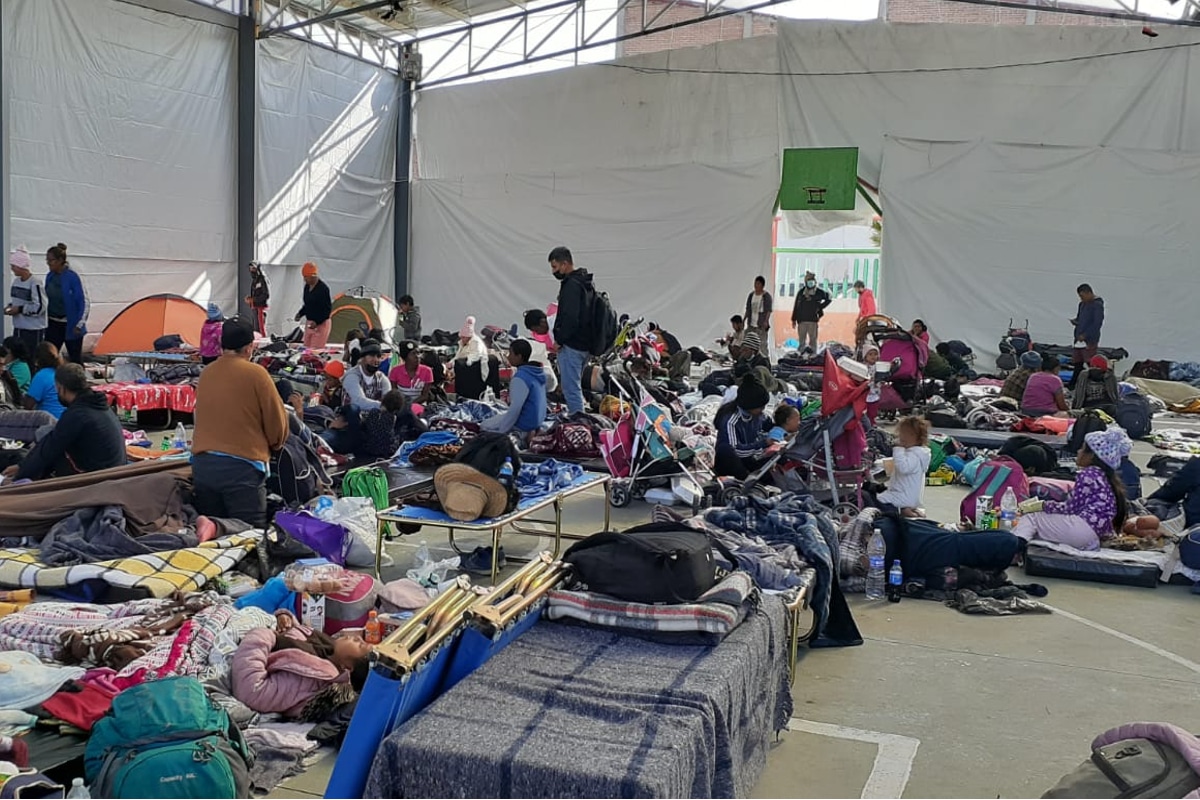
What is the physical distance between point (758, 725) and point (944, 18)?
23.6 meters

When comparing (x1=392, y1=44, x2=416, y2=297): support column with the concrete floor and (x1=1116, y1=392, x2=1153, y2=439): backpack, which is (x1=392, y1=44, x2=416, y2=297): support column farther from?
the concrete floor

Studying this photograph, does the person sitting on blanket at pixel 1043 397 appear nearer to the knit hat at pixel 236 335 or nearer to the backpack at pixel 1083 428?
the backpack at pixel 1083 428

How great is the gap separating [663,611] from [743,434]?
5.09 m

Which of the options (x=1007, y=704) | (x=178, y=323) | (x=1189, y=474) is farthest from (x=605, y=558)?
(x=178, y=323)

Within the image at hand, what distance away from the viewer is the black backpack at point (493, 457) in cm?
554

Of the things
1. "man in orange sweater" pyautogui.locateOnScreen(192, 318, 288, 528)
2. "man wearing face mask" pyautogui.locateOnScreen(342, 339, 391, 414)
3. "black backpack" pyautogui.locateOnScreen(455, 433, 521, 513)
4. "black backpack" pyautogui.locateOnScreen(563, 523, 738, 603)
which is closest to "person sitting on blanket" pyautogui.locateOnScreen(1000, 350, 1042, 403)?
"man wearing face mask" pyautogui.locateOnScreen(342, 339, 391, 414)

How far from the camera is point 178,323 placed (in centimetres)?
1633

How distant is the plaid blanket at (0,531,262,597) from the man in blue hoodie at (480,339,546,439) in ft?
9.96

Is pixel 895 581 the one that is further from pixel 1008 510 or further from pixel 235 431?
pixel 235 431

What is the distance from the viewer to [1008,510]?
725 centimetres

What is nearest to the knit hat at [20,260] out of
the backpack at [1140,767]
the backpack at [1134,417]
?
the backpack at [1140,767]

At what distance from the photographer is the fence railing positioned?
773 inches

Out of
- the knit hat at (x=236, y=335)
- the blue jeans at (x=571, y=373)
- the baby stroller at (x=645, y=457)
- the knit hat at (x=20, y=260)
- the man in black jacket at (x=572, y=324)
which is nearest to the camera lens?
the knit hat at (x=236, y=335)

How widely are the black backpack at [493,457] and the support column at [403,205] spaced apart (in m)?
17.7
